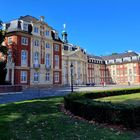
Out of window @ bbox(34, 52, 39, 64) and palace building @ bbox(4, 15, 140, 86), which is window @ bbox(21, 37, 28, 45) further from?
window @ bbox(34, 52, 39, 64)

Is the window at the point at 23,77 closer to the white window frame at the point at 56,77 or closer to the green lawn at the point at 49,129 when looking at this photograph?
the white window frame at the point at 56,77

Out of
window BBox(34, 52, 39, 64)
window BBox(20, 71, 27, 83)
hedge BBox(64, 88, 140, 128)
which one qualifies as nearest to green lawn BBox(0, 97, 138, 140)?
hedge BBox(64, 88, 140, 128)

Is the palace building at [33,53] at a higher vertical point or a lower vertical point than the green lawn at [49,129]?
higher

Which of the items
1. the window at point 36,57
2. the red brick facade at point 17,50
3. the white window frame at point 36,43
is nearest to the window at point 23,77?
the red brick facade at point 17,50

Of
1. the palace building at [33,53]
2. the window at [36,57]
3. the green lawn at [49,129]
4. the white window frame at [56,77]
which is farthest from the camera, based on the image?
the white window frame at [56,77]

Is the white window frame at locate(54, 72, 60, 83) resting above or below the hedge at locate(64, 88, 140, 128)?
above

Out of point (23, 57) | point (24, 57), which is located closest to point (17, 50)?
point (23, 57)

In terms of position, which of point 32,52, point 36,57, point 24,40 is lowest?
point 36,57

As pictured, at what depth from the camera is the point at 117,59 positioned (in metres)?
109

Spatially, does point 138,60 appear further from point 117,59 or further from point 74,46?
point 74,46

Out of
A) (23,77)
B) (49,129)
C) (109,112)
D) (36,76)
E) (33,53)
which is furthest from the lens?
(36,76)

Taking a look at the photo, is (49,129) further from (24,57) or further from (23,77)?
(24,57)

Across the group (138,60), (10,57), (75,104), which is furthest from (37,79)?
(138,60)

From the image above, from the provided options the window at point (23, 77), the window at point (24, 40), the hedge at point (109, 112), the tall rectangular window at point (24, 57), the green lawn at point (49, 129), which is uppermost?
the window at point (24, 40)
